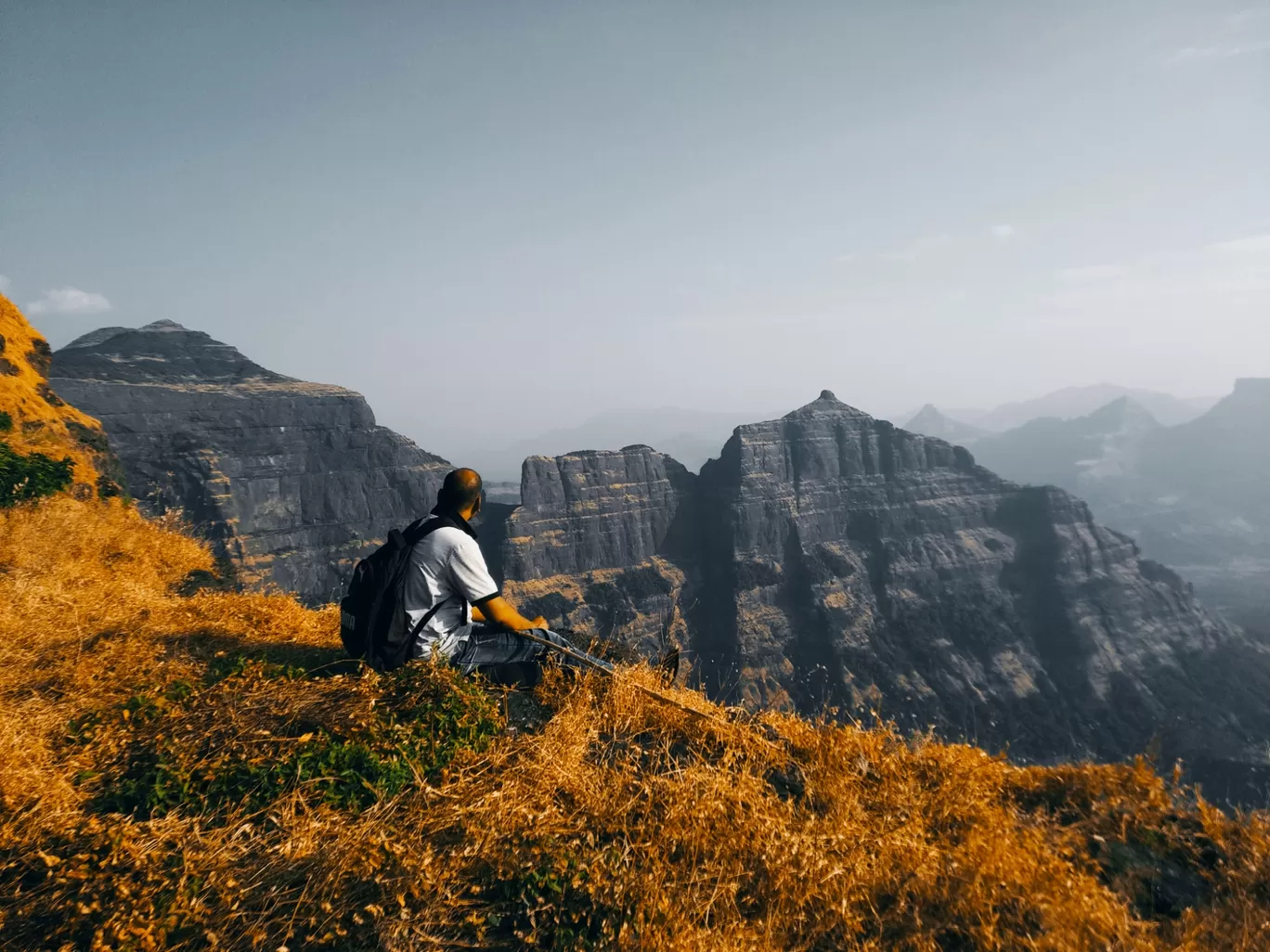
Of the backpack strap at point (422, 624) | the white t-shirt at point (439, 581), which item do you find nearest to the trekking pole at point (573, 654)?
the white t-shirt at point (439, 581)

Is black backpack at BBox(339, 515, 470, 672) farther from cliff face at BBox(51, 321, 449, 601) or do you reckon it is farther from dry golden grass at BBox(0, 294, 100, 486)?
cliff face at BBox(51, 321, 449, 601)

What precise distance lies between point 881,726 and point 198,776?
4855 mm

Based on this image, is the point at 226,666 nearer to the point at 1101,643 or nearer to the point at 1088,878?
the point at 1088,878

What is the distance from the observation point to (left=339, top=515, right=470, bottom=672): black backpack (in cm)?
468

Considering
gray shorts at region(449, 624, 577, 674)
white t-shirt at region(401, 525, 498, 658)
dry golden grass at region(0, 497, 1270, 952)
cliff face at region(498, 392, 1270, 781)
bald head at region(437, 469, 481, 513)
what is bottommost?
cliff face at region(498, 392, 1270, 781)

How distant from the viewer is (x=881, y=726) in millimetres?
4531

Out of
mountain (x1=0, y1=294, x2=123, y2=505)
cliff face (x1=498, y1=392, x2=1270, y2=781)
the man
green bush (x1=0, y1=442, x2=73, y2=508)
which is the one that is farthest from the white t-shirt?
cliff face (x1=498, y1=392, x2=1270, y2=781)

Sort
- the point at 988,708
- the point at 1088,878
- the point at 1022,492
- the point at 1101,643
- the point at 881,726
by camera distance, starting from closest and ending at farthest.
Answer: the point at 1088,878 < the point at 881,726 < the point at 988,708 < the point at 1101,643 < the point at 1022,492

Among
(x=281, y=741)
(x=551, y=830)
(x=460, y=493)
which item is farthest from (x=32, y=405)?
(x=551, y=830)

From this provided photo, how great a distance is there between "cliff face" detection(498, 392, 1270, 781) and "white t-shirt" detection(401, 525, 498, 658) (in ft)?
187

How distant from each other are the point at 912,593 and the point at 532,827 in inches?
3096

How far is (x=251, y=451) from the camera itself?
59.4 metres

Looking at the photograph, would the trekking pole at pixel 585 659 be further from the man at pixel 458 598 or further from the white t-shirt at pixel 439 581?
the white t-shirt at pixel 439 581

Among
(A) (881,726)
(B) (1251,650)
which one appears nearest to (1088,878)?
(A) (881,726)
